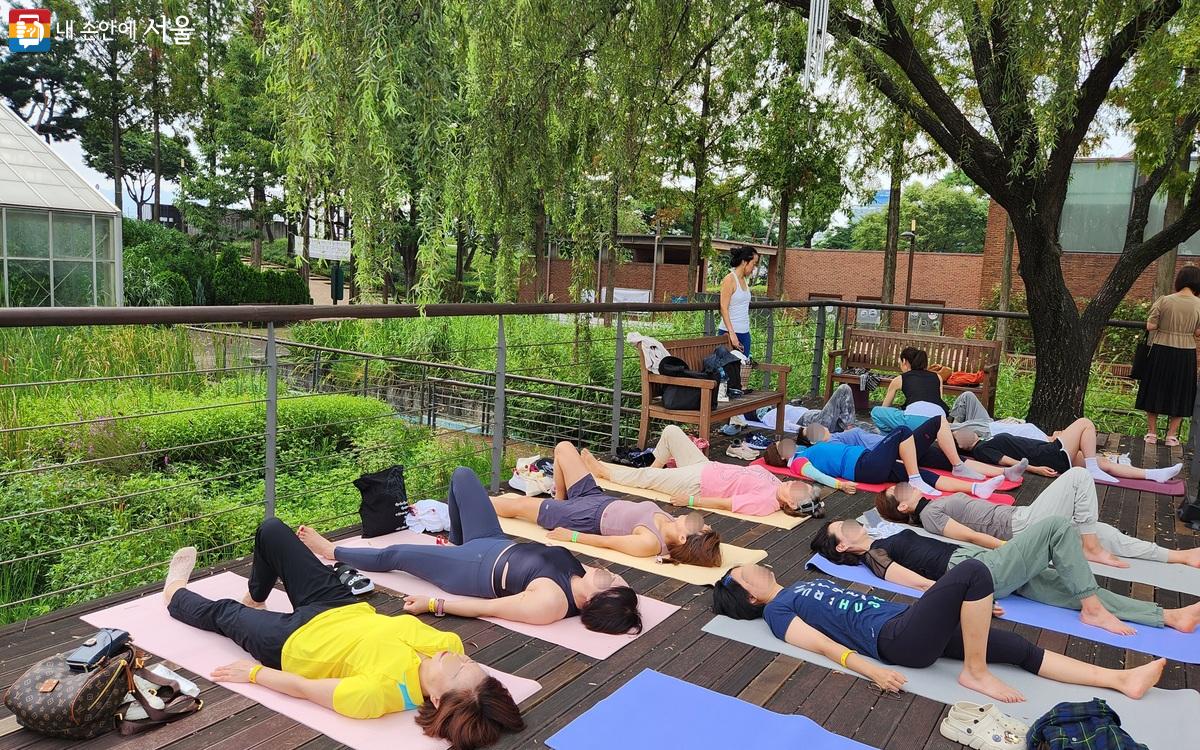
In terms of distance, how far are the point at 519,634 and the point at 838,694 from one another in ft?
4.07

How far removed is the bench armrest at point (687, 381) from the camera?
240 inches

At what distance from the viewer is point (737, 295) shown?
7363 millimetres

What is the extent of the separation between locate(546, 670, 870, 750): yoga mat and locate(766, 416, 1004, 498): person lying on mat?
10.6 feet

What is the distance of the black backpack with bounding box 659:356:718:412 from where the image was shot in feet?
20.6

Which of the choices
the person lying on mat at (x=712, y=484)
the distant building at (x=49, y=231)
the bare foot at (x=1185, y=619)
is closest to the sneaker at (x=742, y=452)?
the person lying on mat at (x=712, y=484)

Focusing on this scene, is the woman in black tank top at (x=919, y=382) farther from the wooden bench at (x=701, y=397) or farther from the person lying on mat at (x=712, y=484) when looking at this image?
the person lying on mat at (x=712, y=484)

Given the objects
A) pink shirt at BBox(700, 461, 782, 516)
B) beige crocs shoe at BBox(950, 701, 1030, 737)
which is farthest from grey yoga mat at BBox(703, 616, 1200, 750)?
pink shirt at BBox(700, 461, 782, 516)

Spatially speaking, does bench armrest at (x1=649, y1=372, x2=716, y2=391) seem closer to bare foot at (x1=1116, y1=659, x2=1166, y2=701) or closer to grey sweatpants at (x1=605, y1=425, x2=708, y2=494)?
grey sweatpants at (x1=605, y1=425, x2=708, y2=494)

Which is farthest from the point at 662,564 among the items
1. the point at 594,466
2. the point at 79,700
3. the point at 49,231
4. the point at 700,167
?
the point at 49,231

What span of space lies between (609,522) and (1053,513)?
2.36m

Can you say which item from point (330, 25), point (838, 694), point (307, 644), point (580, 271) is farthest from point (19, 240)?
point (838, 694)

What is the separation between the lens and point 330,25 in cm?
405

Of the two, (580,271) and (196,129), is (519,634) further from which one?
(196,129)

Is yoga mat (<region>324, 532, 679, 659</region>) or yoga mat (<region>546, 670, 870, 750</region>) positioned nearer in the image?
yoga mat (<region>546, 670, 870, 750</region>)
